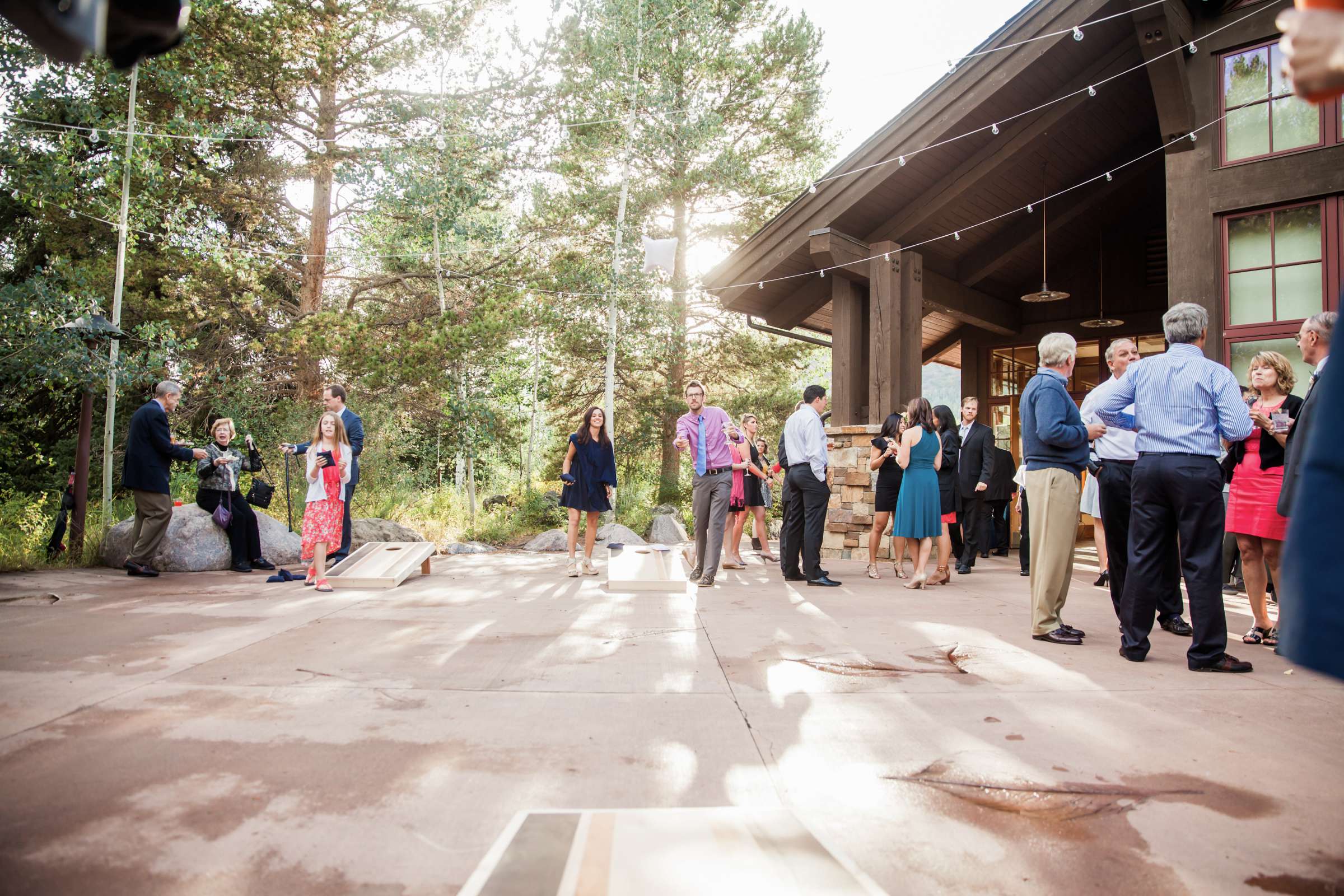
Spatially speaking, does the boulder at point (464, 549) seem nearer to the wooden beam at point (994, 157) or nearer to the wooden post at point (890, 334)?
the wooden post at point (890, 334)

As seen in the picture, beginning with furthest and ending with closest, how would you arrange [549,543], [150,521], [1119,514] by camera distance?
[549,543]
[150,521]
[1119,514]

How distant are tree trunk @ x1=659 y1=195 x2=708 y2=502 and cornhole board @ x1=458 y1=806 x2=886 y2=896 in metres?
14.7

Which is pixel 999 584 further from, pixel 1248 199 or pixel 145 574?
pixel 145 574

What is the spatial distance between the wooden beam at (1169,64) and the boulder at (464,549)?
977cm

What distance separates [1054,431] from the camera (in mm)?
4676

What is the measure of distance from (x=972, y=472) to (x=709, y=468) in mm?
3172

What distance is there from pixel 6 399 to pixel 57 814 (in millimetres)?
8861

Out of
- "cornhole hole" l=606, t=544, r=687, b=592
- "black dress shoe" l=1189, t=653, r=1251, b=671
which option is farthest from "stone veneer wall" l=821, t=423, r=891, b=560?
"black dress shoe" l=1189, t=653, r=1251, b=671

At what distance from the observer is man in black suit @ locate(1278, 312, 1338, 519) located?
3631 millimetres

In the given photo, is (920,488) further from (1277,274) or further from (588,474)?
(1277,274)

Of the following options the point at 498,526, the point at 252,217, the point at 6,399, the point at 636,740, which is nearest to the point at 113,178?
the point at 6,399

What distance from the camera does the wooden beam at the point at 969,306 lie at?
11.9 meters

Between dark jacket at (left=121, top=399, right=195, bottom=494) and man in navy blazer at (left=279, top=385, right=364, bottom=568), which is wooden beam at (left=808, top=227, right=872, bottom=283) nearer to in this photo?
man in navy blazer at (left=279, top=385, right=364, bottom=568)

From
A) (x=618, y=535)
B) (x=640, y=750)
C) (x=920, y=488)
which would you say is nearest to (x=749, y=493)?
(x=920, y=488)
